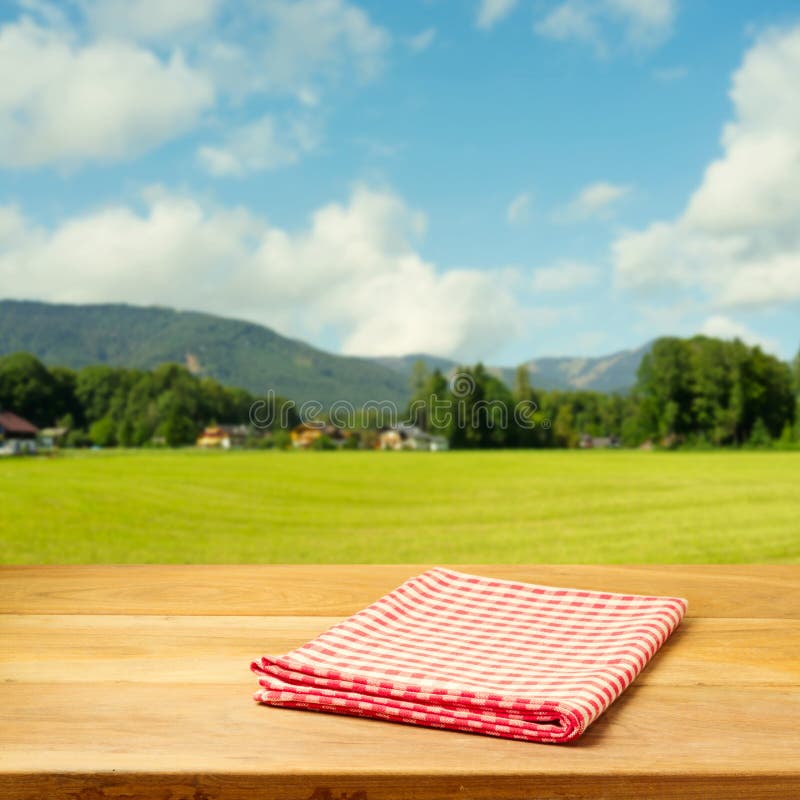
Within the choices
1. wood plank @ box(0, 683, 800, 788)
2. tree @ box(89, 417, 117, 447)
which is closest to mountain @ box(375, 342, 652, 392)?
tree @ box(89, 417, 117, 447)

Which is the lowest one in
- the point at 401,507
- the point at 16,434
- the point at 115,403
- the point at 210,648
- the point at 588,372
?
the point at 401,507

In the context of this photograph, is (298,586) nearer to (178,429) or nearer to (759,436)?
(178,429)

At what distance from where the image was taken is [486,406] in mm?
3898

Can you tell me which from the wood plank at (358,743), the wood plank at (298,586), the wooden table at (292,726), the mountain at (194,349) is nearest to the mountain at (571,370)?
the mountain at (194,349)

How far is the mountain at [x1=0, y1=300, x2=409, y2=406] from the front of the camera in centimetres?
378

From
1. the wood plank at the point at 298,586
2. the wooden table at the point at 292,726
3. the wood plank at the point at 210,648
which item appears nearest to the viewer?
the wooden table at the point at 292,726

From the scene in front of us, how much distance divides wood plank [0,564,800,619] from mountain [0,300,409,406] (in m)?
2.52

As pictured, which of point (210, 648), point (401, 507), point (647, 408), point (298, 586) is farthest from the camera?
point (401, 507)

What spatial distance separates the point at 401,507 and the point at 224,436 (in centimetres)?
126

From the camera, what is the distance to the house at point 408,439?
378cm

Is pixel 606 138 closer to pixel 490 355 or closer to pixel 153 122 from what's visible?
pixel 490 355

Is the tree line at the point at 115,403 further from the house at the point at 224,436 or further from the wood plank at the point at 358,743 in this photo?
the wood plank at the point at 358,743

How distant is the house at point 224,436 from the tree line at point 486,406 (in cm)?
4

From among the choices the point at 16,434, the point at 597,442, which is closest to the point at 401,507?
the point at 597,442
